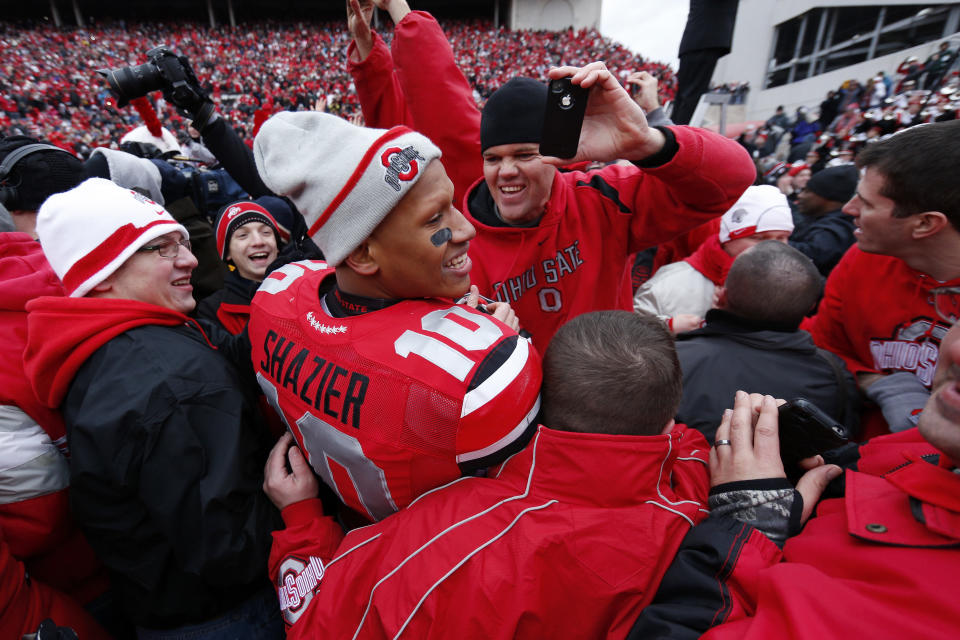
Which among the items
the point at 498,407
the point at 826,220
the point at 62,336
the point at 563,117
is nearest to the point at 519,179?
the point at 563,117

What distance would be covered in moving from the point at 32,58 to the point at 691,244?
128 feet

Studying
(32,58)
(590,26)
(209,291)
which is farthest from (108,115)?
(590,26)

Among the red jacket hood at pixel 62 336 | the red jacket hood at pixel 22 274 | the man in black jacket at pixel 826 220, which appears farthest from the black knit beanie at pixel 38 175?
the man in black jacket at pixel 826 220

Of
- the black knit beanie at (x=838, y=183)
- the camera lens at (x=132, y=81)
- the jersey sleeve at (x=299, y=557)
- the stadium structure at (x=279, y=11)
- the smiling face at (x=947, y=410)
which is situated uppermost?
the stadium structure at (x=279, y=11)

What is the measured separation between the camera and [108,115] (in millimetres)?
22078

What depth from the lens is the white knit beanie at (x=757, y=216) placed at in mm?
2998

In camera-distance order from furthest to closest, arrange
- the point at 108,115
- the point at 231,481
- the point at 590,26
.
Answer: the point at 590,26
the point at 108,115
the point at 231,481

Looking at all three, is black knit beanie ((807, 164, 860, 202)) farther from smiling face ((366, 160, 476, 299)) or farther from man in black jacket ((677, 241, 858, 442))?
smiling face ((366, 160, 476, 299))

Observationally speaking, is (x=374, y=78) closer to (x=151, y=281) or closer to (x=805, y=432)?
(x=151, y=281)

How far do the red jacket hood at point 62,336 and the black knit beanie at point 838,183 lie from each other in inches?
191

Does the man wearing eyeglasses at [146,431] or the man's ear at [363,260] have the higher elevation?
the man's ear at [363,260]

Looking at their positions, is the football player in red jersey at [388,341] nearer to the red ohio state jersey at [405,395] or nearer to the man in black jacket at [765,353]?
the red ohio state jersey at [405,395]

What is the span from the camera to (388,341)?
1.21 m

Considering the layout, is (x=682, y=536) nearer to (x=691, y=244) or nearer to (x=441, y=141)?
(x=441, y=141)
